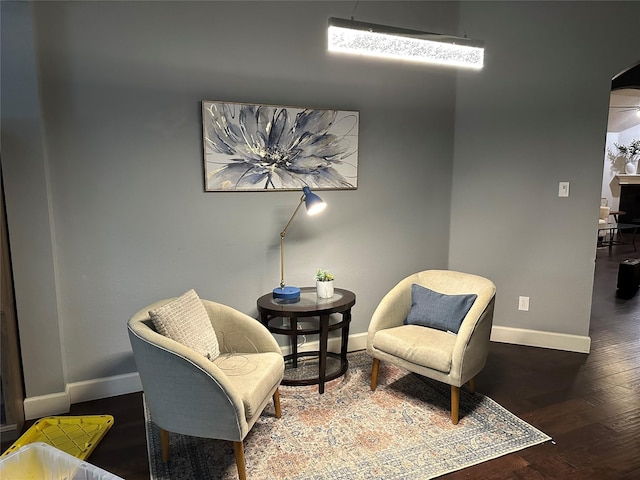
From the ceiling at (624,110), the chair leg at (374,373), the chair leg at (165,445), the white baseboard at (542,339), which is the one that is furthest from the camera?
the ceiling at (624,110)

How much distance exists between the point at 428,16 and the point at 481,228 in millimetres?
1789

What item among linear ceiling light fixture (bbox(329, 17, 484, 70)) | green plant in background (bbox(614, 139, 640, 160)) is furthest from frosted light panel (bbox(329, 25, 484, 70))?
green plant in background (bbox(614, 139, 640, 160))

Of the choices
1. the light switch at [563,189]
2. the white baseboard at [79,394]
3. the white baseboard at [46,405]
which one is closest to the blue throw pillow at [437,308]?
the light switch at [563,189]

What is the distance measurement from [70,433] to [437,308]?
2.31m

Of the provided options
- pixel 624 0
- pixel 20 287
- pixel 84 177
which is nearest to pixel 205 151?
pixel 84 177

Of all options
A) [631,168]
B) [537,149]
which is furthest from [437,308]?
[631,168]

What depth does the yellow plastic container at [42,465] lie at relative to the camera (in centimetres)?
162

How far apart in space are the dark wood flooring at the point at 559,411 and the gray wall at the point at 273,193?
333 millimetres

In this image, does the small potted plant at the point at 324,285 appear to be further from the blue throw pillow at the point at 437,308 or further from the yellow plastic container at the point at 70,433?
the yellow plastic container at the point at 70,433

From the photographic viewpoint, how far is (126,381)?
2.79 m

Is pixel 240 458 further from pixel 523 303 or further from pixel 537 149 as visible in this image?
pixel 537 149

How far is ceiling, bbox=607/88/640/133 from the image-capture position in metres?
8.15

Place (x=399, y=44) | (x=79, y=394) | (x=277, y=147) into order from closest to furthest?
(x=399, y=44) → (x=79, y=394) → (x=277, y=147)

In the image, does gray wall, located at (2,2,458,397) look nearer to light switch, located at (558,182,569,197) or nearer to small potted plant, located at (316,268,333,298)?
small potted plant, located at (316,268,333,298)
